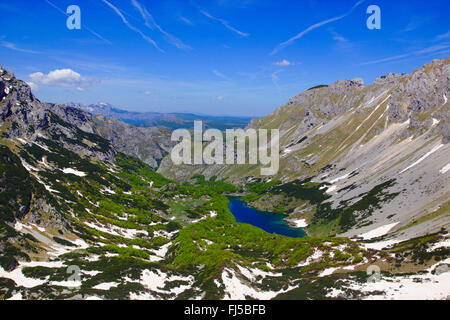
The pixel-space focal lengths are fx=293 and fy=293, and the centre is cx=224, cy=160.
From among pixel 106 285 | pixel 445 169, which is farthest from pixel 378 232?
pixel 106 285

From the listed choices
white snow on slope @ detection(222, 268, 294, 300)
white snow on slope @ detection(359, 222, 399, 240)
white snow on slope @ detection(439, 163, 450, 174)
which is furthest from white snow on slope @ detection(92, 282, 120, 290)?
white snow on slope @ detection(439, 163, 450, 174)

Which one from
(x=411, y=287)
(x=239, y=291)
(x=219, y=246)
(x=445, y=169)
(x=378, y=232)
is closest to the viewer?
(x=411, y=287)

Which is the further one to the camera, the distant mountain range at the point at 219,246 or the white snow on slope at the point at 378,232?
the white snow on slope at the point at 378,232

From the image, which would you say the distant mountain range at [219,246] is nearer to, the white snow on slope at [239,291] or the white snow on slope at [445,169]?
the white snow on slope at [239,291]

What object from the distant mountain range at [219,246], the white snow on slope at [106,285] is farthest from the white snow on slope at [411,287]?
the white snow on slope at [106,285]

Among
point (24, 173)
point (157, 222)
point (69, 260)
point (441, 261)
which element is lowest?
point (157, 222)

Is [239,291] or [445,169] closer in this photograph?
[239,291]

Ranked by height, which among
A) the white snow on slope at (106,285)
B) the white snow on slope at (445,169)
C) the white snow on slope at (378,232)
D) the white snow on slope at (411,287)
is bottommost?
the white snow on slope at (378,232)

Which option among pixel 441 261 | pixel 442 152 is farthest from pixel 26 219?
pixel 442 152

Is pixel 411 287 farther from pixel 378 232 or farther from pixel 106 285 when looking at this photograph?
pixel 378 232

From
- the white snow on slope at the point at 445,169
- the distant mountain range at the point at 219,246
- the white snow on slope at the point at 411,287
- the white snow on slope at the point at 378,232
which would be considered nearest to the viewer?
the white snow on slope at the point at 411,287

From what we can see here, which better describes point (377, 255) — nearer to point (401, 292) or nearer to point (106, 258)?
point (401, 292)
